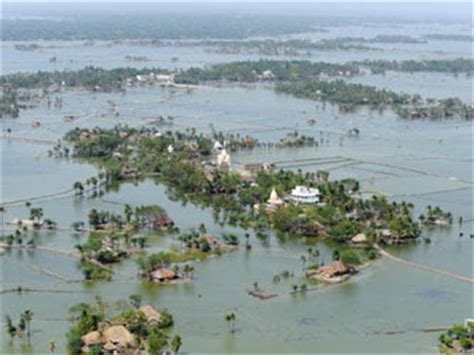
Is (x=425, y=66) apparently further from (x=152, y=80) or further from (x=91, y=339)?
(x=91, y=339)

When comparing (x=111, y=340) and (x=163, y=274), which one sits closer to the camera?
(x=111, y=340)

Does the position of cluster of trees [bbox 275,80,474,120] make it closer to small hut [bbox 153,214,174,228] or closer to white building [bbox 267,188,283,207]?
white building [bbox 267,188,283,207]

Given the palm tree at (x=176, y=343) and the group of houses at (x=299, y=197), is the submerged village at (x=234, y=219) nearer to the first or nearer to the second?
the group of houses at (x=299, y=197)

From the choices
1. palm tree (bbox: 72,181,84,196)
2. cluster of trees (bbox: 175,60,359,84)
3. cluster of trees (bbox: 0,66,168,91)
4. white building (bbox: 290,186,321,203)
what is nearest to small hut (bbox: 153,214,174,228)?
white building (bbox: 290,186,321,203)

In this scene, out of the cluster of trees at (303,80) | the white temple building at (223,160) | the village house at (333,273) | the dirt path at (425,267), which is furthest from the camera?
the cluster of trees at (303,80)

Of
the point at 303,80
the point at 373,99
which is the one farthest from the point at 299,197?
the point at 303,80

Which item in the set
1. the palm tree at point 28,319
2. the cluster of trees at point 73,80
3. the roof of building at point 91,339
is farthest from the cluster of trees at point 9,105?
the roof of building at point 91,339

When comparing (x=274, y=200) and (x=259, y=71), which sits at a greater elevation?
(x=259, y=71)
